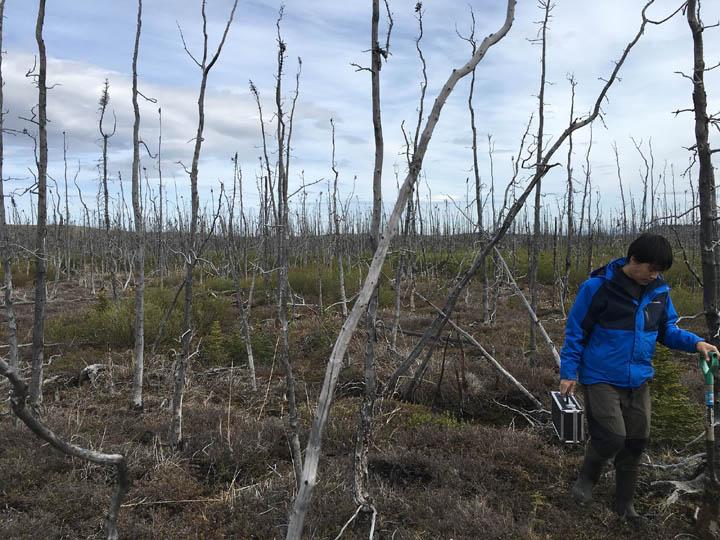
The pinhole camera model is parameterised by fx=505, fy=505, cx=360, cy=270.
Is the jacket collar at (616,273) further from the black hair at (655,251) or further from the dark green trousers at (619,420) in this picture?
the dark green trousers at (619,420)

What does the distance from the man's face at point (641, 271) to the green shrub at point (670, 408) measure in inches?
63.0

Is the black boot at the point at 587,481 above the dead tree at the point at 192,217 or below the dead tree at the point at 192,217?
below

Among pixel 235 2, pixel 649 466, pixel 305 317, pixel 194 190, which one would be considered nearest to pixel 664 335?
pixel 649 466

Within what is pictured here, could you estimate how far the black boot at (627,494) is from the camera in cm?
334

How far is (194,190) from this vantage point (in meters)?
4.34

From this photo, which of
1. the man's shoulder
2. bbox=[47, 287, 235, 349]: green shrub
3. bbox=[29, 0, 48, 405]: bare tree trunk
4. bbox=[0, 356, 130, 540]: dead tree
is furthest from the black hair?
bbox=[47, 287, 235, 349]: green shrub

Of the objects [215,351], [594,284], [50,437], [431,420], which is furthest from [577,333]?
[215,351]

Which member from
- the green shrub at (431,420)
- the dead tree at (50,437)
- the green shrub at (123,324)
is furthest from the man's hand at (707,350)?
the green shrub at (123,324)

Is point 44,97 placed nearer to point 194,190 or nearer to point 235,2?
point 194,190

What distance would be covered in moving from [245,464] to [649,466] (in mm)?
3327

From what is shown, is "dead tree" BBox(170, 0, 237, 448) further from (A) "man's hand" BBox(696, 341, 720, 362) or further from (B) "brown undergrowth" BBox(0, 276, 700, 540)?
(A) "man's hand" BBox(696, 341, 720, 362)

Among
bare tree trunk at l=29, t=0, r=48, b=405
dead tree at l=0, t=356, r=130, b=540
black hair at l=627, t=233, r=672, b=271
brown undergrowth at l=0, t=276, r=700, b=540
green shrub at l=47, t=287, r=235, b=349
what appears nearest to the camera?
dead tree at l=0, t=356, r=130, b=540

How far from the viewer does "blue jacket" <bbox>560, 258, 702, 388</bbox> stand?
10.4 feet

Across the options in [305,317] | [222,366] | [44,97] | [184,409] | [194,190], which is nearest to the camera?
[194,190]
